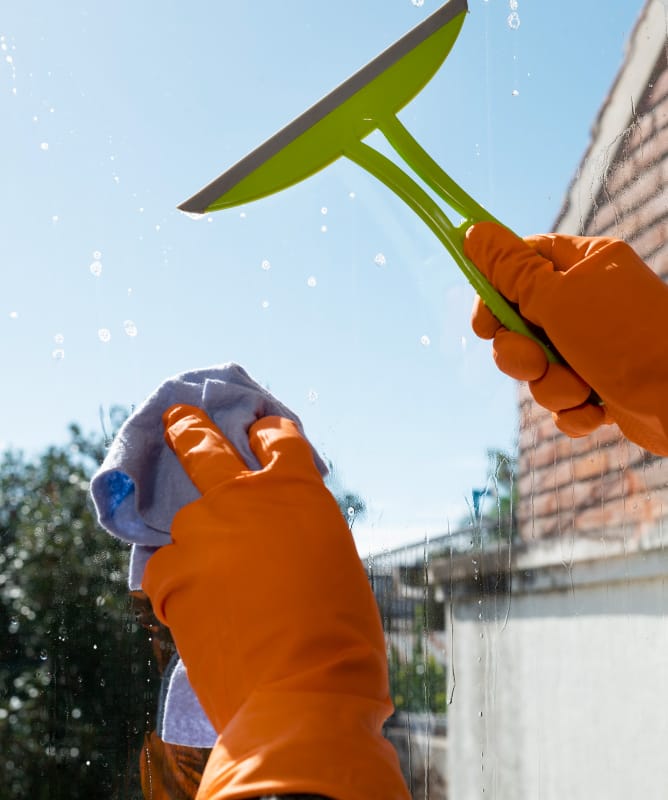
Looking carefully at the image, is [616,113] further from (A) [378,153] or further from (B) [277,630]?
(B) [277,630]

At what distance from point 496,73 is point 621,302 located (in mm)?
659

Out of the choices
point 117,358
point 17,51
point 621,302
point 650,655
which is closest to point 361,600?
point 621,302

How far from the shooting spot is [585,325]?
2.47 ft

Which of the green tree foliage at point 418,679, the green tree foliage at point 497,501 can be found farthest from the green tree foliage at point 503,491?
the green tree foliage at point 418,679

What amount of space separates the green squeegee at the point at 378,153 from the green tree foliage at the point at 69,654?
0.61 meters

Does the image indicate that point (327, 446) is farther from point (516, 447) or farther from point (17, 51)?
point (17, 51)

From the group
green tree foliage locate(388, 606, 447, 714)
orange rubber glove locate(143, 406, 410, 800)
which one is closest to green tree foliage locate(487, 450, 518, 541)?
green tree foliage locate(388, 606, 447, 714)

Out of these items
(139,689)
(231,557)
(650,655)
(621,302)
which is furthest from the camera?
(139,689)

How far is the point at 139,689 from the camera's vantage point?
117cm

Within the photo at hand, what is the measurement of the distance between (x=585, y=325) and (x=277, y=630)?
436 millimetres

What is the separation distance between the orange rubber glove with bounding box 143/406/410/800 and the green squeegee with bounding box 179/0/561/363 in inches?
12.8

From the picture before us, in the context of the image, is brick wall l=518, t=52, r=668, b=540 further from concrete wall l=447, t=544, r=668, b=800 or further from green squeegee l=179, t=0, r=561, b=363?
green squeegee l=179, t=0, r=561, b=363

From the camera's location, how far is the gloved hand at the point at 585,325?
74cm

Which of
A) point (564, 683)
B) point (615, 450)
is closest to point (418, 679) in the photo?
point (564, 683)
